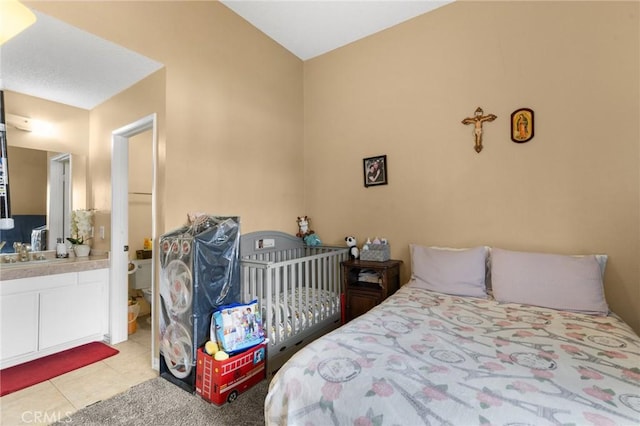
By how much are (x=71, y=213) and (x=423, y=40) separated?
4142mm

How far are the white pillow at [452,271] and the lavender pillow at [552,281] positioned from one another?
124 millimetres

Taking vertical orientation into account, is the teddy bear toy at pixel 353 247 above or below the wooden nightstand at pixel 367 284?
above

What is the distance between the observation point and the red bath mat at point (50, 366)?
211 cm

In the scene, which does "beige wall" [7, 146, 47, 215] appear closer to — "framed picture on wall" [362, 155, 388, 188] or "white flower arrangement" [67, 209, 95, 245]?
"white flower arrangement" [67, 209, 95, 245]

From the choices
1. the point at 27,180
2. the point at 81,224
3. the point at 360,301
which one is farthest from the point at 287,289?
the point at 27,180

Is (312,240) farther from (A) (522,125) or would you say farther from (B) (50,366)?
(B) (50,366)

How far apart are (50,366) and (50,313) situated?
16.9 inches

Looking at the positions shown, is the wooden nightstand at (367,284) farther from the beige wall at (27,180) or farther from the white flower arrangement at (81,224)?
the beige wall at (27,180)

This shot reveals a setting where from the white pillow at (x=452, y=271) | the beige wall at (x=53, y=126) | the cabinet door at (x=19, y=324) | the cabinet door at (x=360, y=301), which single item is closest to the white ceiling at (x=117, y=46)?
the beige wall at (x=53, y=126)

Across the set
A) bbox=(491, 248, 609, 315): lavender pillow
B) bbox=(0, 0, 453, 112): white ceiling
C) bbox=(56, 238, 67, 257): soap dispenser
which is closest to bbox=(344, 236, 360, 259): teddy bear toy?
bbox=(491, 248, 609, 315): lavender pillow

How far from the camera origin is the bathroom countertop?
227 centimetres

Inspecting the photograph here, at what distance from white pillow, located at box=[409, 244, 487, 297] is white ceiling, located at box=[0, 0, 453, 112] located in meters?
2.40

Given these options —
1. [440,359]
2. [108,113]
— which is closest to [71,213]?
[108,113]

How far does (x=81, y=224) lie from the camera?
3.00 meters
